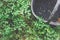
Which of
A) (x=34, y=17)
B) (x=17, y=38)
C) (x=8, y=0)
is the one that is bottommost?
(x=17, y=38)

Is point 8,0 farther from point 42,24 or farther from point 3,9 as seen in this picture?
point 42,24

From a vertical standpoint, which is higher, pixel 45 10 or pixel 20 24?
pixel 45 10

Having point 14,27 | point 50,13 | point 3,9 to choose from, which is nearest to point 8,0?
point 3,9

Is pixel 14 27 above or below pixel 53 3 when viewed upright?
below
